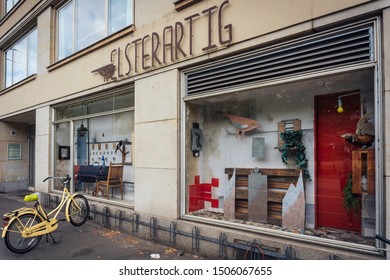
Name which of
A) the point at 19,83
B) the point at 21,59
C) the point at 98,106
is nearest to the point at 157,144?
the point at 98,106

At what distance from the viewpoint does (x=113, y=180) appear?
21.8 feet

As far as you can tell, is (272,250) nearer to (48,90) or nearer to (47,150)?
(47,150)

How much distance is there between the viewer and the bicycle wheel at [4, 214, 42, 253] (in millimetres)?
4547

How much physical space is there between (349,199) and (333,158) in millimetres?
663

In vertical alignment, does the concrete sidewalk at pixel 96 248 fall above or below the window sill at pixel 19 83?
below

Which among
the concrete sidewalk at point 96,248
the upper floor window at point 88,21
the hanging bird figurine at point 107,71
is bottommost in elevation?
the concrete sidewalk at point 96,248

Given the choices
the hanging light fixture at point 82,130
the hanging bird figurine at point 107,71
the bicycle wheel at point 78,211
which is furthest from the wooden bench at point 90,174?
the hanging bird figurine at point 107,71

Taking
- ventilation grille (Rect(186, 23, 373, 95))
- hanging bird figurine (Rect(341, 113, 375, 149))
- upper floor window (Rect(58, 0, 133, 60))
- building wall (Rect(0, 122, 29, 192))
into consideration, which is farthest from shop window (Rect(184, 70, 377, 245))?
building wall (Rect(0, 122, 29, 192))

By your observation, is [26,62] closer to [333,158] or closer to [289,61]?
[289,61]

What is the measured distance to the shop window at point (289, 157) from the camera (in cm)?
372

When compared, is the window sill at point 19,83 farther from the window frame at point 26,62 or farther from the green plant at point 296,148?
the green plant at point 296,148

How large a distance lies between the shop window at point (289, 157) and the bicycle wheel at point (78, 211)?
269 centimetres
